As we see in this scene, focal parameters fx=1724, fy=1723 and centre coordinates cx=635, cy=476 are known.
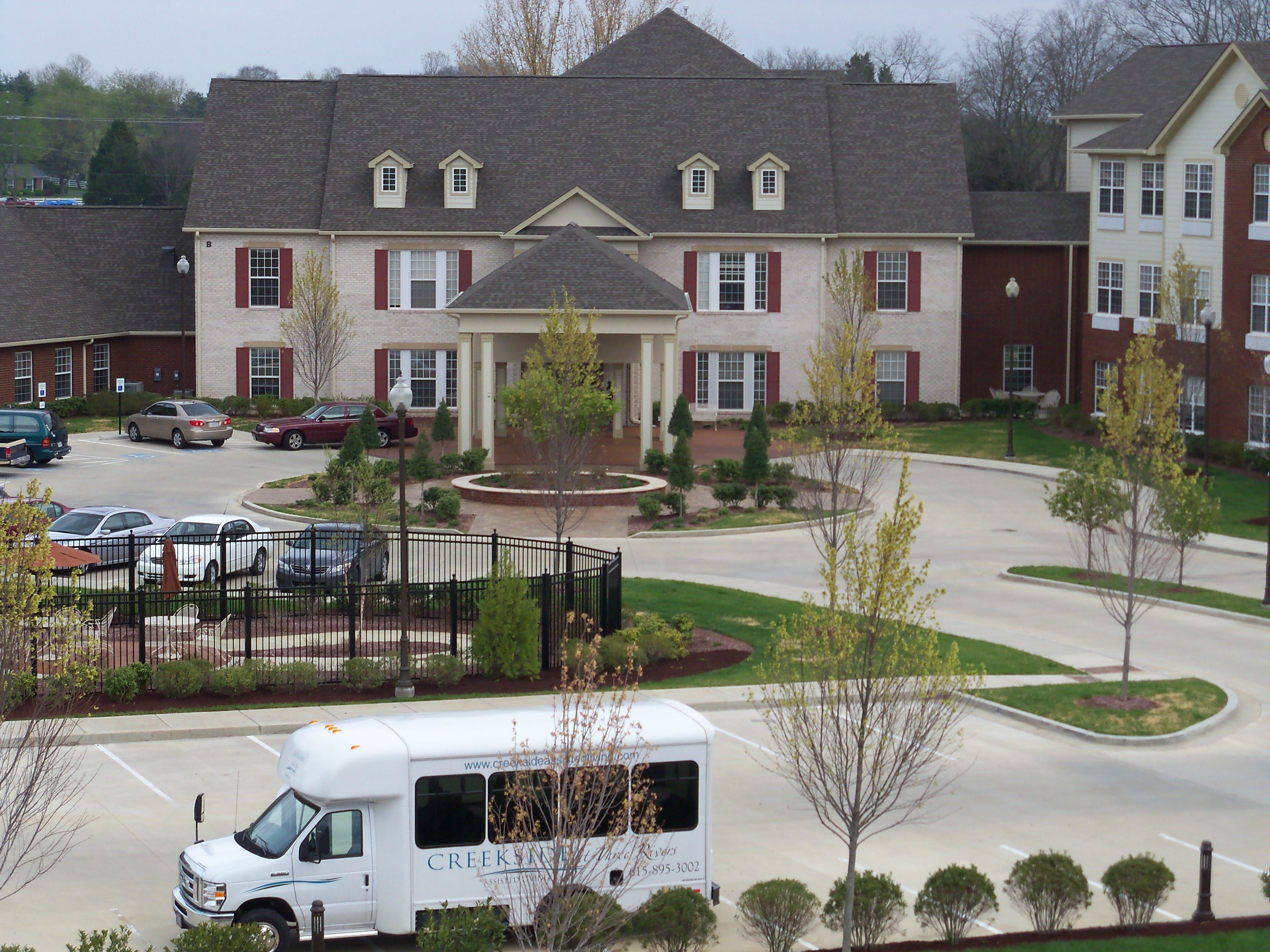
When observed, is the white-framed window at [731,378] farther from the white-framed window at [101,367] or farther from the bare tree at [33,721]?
the bare tree at [33,721]

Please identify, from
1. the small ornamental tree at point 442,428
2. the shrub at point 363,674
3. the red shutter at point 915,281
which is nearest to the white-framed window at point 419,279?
the small ornamental tree at point 442,428

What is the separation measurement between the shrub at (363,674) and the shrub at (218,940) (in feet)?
34.7

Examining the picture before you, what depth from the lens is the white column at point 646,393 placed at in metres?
45.1

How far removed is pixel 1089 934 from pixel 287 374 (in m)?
45.0

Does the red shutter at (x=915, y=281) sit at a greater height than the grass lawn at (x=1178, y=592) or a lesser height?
greater

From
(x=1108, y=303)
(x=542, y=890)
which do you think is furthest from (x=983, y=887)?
(x=1108, y=303)

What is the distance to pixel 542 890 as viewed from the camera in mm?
15000

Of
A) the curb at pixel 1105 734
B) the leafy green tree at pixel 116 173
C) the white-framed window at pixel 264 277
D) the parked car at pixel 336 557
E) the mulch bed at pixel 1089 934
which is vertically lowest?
the mulch bed at pixel 1089 934

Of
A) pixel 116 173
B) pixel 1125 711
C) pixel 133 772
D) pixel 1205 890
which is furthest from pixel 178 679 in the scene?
pixel 116 173

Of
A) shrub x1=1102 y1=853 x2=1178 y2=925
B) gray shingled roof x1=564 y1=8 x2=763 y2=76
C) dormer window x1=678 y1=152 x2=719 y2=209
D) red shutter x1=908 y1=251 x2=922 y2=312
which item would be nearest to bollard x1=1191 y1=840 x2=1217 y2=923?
shrub x1=1102 y1=853 x2=1178 y2=925

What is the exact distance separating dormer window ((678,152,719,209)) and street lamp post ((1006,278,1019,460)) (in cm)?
1048

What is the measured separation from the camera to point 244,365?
57688mm

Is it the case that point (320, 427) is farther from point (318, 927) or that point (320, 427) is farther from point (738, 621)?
point (318, 927)

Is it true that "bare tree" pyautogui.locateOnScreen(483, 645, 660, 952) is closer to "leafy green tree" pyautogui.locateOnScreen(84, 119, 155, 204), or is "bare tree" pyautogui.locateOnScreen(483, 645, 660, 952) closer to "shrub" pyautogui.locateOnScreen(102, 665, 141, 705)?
"shrub" pyautogui.locateOnScreen(102, 665, 141, 705)
